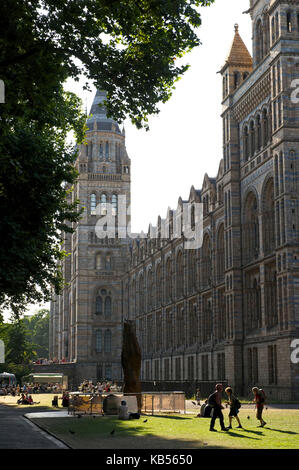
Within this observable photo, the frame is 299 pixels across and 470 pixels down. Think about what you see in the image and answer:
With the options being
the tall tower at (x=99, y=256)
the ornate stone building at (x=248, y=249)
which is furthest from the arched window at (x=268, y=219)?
the tall tower at (x=99, y=256)

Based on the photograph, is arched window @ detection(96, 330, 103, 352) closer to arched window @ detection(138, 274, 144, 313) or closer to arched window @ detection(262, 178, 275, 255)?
arched window @ detection(138, 274, 144, 313)

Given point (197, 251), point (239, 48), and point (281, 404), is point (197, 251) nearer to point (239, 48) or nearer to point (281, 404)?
point (239, 48)

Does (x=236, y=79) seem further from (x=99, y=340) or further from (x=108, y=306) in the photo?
(x=99, y=340)

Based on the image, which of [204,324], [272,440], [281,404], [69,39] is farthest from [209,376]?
[69,39]

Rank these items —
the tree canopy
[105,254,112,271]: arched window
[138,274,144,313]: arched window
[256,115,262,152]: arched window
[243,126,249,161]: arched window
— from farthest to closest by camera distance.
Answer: [105,254,112,271]: arched window < [138,274,144,313]: arched window < [243,126,249,161]: arched window < [256,115,262,152]: arched window < the tree canopy

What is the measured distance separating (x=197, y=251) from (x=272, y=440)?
151 feet

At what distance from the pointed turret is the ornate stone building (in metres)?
0.08

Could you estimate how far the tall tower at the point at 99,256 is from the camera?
97312 millimetres

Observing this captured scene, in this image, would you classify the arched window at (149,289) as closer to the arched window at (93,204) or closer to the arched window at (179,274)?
the arched window at (179,274)

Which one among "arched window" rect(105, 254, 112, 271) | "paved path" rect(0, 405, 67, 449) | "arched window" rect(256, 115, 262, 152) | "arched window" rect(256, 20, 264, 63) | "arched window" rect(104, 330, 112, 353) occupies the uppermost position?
"arched window" rect(256, 20, 264, 63)

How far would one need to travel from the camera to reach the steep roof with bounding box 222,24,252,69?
179 ft

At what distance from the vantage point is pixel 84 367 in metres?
96.1

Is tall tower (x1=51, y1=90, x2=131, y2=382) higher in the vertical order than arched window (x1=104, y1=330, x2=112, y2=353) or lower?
higher

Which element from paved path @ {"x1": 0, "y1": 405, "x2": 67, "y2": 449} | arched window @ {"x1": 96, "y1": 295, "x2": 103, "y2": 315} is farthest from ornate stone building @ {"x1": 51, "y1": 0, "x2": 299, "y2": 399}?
arched window @ {"x1": 96, "y1": 295, "x2": 103, "y2": 315}
